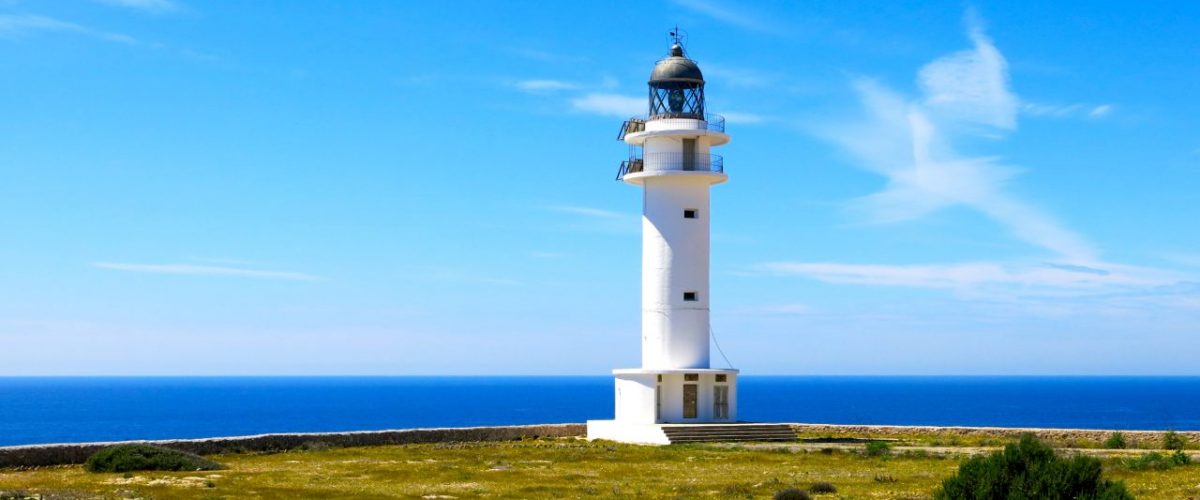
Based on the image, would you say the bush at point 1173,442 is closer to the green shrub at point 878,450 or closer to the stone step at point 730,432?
the green shrub at point 878,450

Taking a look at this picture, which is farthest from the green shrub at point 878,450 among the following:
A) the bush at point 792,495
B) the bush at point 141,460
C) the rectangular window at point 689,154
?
the bush at point 141,460

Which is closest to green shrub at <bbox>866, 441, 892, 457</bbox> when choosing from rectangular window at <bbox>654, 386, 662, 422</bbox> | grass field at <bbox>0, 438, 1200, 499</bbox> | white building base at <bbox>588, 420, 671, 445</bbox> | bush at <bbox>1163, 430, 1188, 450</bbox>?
grass field at <bbox>0, 438, 1200, 499</bbox>

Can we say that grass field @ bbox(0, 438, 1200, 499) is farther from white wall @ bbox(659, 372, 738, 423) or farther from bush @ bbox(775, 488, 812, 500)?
white wall @ bbox(659, 372, 738, 423)

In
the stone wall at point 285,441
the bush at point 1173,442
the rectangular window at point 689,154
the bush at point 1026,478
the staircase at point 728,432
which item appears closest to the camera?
the bush at point 1026,478

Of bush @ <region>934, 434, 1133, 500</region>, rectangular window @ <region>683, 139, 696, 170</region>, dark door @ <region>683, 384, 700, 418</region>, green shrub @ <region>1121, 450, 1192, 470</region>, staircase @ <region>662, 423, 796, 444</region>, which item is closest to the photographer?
bush @ <region>934, 434, 1133, 500</region>

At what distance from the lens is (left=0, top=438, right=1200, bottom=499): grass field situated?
2192cm

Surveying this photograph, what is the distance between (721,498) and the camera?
21219 millimetres

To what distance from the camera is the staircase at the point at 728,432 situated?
3544 cm

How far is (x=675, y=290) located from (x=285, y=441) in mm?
11855

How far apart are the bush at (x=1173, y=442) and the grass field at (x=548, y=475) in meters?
4.70

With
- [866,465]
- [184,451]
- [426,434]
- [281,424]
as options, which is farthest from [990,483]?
[281,424]

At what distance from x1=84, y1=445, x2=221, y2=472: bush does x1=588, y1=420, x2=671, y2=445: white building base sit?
40.9 ft

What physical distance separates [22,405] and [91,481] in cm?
17515

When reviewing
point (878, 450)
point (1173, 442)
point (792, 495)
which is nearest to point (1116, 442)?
point (1173, 442)
